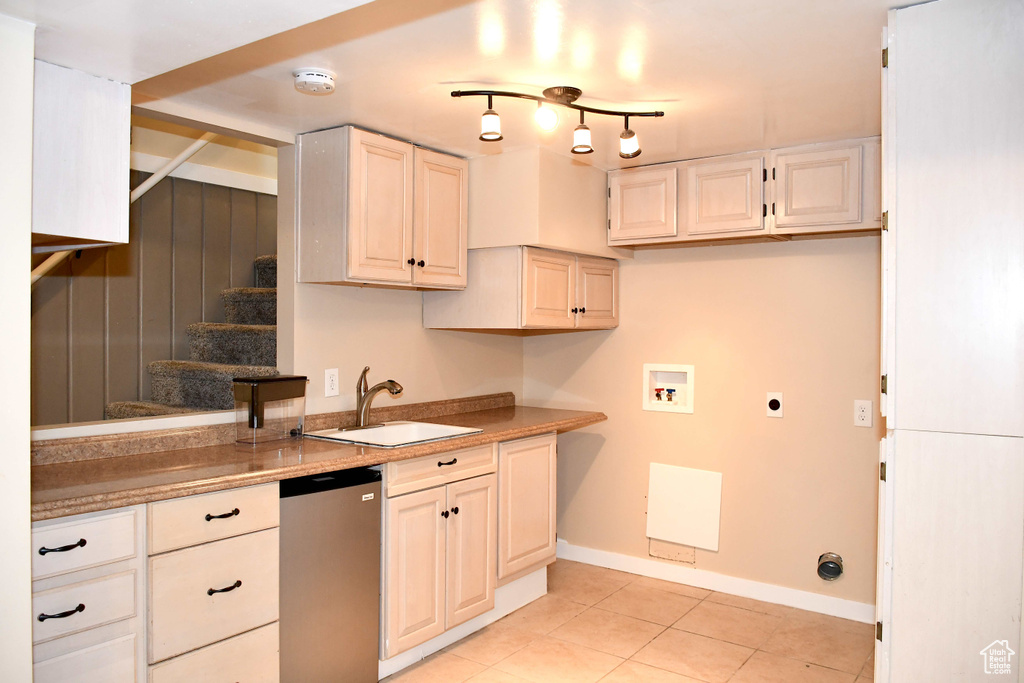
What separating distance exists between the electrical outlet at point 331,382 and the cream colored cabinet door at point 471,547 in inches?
28.6

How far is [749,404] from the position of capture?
12.4 feet

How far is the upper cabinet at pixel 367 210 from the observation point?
292cm

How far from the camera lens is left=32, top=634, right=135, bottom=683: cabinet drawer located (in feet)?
5.86

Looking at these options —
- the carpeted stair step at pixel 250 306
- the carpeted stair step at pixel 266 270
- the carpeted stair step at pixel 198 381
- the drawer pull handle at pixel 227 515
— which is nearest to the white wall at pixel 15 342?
the drawer pull handle at pixel 227 515

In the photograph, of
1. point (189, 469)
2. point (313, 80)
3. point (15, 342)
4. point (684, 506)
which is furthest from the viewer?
point (684, 506)

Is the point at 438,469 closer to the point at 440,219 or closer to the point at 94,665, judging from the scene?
the point at 440,219

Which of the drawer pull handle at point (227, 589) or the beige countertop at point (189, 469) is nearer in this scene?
the beige countertop at point (189, 469)

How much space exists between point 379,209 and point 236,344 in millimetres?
1100

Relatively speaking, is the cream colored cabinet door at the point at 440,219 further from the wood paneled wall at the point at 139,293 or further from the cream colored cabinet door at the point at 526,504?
the wood paneled wall at the point at 139,293

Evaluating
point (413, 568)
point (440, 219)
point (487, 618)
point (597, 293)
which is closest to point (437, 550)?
point (413, 568)

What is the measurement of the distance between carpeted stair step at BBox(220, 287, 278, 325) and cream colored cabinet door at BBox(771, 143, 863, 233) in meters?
2.62

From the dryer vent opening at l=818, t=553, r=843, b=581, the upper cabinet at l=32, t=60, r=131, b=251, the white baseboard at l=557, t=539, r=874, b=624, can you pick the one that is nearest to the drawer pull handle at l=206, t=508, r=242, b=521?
the upper cabinet at l=32, t=60, r=131, b=251

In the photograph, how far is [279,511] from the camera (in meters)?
2.33

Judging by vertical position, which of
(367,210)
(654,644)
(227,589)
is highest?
(367,210)
